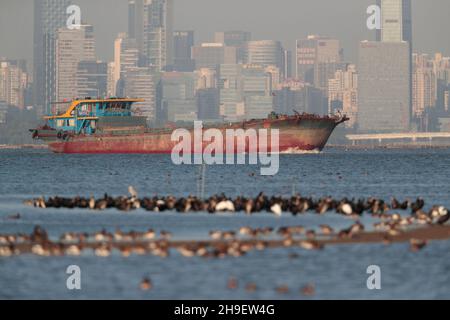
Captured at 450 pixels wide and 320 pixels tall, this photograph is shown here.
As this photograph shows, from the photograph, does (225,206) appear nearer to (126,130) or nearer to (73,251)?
(73,251)

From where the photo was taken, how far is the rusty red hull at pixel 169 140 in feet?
561

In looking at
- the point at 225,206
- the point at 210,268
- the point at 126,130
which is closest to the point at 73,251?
the point at 210,268

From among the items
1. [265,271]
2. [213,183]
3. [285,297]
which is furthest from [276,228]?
[213,183]

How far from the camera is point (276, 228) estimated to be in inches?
2185

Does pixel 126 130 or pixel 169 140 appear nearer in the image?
pixel 169 140

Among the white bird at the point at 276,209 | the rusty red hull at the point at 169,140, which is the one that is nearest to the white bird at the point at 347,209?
the white bird at the point at 276,209

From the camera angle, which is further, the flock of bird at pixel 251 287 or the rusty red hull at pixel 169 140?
the rusty red hull at pixel 169 140

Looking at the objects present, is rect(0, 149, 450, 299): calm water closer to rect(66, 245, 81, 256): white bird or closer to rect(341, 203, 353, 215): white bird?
rect(66, 245, 81, 256): white bird

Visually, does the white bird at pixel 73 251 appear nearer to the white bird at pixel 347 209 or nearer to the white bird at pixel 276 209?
the white bird at pixel 276 209

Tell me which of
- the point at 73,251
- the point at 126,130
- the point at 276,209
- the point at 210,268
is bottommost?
the point at 210,268

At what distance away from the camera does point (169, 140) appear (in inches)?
7185

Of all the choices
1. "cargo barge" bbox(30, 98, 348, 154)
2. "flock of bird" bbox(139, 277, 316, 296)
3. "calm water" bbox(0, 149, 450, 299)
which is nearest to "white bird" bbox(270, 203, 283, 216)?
"calm water" bbox(0, 149, 450, 299)
